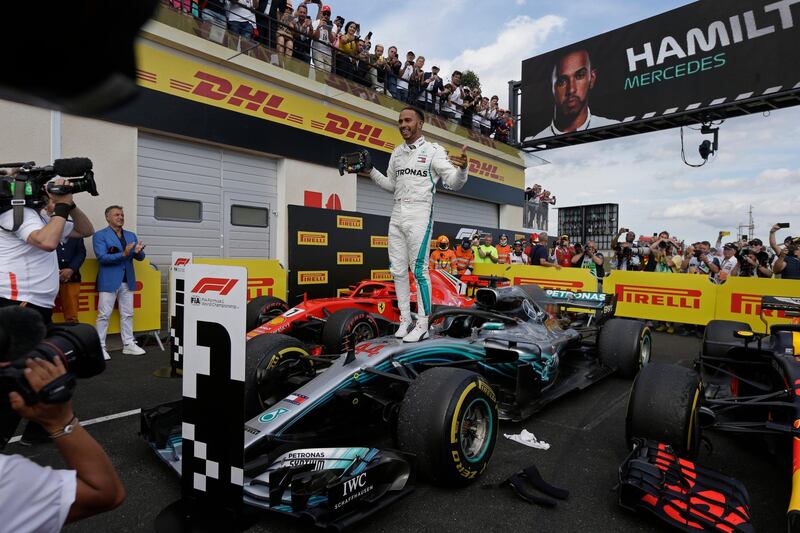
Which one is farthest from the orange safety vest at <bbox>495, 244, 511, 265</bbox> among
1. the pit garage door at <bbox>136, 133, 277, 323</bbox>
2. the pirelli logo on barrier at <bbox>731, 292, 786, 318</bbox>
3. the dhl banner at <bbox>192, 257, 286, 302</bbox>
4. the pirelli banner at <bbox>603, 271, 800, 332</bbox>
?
the dhl banner at <bbox>192, 257, 286, 302</bbox>

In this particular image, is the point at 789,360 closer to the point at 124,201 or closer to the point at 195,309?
the point at 195,309

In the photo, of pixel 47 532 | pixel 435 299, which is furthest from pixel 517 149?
pixel 47 532

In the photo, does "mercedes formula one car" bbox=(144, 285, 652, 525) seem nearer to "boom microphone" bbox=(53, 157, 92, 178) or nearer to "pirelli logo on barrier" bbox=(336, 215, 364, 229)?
"boom microphone" bbox=(53, 157, 92, 178)

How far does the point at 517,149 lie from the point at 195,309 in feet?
54.9

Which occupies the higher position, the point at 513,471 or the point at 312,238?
the point at 312,238

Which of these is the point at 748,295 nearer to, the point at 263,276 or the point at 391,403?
the point at 391,403

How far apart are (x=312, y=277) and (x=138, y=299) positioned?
2.80m

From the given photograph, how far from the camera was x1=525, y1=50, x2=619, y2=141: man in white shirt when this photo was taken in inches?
564

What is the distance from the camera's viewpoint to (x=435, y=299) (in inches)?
258

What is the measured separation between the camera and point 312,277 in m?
8.52

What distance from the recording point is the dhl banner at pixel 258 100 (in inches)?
299

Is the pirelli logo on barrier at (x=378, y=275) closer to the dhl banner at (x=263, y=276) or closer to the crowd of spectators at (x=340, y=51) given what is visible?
the dhl banner at (x=263, y=276)

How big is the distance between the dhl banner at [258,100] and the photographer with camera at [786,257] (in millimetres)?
7977

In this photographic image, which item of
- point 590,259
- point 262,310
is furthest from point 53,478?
point 590,259
